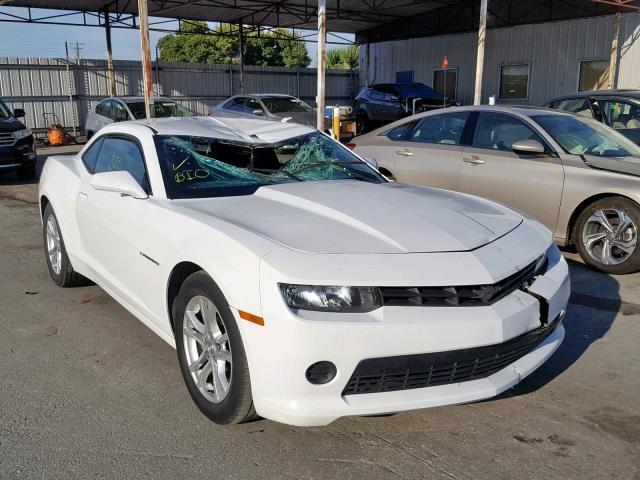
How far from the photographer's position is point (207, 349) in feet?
9.98

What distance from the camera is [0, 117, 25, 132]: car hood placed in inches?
451

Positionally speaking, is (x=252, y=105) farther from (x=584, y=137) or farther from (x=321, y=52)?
(x=584, y=137)

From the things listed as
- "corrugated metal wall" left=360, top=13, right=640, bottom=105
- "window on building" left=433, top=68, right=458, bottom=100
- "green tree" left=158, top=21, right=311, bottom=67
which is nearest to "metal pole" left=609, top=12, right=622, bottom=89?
"corrugated metal wall" left=360, top=13, right=640, bottom=105

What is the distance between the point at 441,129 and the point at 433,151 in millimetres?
325

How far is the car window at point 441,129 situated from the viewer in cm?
704

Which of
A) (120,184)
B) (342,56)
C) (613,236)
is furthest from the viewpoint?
(342,56)

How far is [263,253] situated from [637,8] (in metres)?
18.6

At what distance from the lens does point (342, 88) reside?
30703mm

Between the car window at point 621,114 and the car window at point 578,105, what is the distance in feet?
0.68

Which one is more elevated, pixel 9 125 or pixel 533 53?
pixel 533 53

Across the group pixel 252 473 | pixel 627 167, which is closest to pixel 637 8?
pixel 627 167

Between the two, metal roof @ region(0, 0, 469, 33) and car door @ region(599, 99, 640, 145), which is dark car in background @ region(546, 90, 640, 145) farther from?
metal roof @ region(0, 0, 469, 33)

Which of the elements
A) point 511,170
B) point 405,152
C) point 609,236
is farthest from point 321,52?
point 609,236

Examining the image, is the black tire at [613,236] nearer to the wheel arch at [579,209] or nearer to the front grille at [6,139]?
the wheel arch at [579,209]
